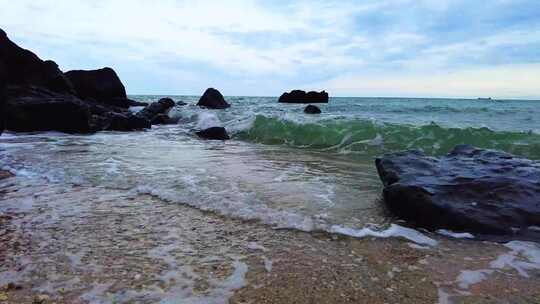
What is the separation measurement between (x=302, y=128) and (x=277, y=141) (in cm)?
87

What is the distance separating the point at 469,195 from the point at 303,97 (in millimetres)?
42117

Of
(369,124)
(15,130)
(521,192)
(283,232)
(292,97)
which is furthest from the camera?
(292,97)

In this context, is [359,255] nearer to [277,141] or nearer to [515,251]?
Result: [515,251]

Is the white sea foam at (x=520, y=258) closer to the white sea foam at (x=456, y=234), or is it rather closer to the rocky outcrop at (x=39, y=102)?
the white sea foam at (x=456, y=234)

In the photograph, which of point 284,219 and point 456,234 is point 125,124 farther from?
point 456,234

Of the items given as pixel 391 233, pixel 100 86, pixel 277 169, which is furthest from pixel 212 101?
pixel 391 233

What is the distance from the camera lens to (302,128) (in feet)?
41.7

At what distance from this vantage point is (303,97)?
4581cm

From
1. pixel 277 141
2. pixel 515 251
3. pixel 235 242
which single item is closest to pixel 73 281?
pixel 235 242

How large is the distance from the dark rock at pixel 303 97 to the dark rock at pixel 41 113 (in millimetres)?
32610

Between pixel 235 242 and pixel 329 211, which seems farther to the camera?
pixel 329 211

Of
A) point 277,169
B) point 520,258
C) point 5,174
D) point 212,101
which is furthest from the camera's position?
point 212,101

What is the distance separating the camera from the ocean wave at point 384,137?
32.1 feet

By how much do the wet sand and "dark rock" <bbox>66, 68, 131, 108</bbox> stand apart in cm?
2230
